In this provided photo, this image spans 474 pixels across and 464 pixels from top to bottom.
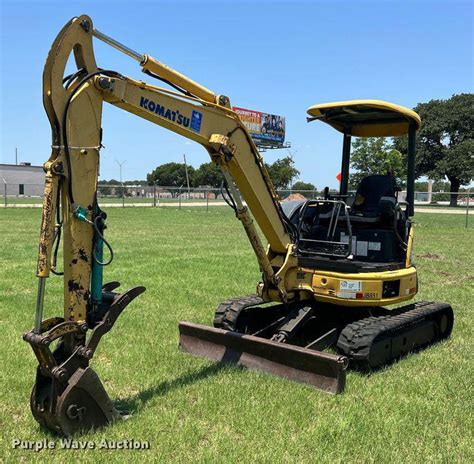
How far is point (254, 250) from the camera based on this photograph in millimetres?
5855

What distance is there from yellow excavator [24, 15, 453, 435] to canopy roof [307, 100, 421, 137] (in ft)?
0.07

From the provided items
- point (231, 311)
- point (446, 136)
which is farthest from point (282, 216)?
point (446, 136)

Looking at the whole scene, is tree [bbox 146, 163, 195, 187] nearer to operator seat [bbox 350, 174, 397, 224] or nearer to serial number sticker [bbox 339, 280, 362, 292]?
operator seat [bbox 350, 174, 397, 224]

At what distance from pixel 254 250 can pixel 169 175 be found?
11463 centimetres

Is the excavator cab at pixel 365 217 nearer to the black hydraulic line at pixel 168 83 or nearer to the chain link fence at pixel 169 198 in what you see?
the black hydraulic line at pixel 168 83

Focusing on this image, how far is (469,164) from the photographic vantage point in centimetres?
5872

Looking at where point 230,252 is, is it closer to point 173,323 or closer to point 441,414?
point 173,323

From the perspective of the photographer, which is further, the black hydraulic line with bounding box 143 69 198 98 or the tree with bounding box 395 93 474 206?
the tree with bounding box 395 93 474 206

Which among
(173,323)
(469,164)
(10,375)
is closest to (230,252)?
(173,323)

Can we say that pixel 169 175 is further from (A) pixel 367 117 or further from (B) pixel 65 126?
(B) pixel 65 126

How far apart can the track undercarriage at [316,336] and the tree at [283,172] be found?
6522 cm

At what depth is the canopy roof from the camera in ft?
21.0

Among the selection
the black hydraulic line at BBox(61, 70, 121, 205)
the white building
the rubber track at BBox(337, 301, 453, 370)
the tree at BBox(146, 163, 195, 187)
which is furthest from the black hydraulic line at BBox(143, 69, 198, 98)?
the tree at BBox(146, 163, 195, 187)

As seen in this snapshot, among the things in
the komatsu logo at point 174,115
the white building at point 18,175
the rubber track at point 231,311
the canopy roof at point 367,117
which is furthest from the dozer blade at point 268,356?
the white building at point 18,175
